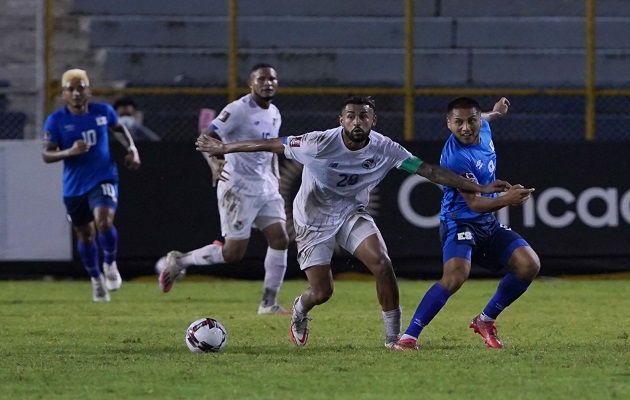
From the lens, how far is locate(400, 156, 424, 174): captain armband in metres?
8.86

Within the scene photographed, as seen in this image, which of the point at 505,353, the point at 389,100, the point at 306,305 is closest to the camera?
the point at 505,353

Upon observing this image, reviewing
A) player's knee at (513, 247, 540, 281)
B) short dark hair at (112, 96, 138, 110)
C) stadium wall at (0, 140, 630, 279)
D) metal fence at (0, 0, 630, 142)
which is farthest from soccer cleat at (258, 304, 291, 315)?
short dark hair at (112, 96, 138, 110)

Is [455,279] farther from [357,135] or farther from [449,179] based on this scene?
[357,135]

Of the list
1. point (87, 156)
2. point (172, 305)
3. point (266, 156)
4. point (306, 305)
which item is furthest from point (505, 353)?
point (87, 156)

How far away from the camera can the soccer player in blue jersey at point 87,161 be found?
1352 centimetres

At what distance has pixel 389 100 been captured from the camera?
1736 cm

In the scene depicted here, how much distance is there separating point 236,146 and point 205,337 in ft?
4.20

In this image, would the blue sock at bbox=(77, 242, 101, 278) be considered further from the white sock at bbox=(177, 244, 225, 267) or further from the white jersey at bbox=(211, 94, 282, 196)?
the white jersey at bbox=(211, 94, 282, 196)

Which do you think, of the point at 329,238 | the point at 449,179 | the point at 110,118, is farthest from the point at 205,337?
the point at 110,118

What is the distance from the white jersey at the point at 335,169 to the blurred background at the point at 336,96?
22.2 feet

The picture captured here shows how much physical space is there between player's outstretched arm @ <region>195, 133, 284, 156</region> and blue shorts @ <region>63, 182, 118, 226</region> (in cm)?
472

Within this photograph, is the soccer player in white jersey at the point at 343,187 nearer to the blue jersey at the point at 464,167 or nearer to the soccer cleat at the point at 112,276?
the blue jersey at the point at 464,167

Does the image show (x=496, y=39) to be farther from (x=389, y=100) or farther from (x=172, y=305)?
(x=172, y=305)

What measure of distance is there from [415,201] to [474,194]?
7.50m
